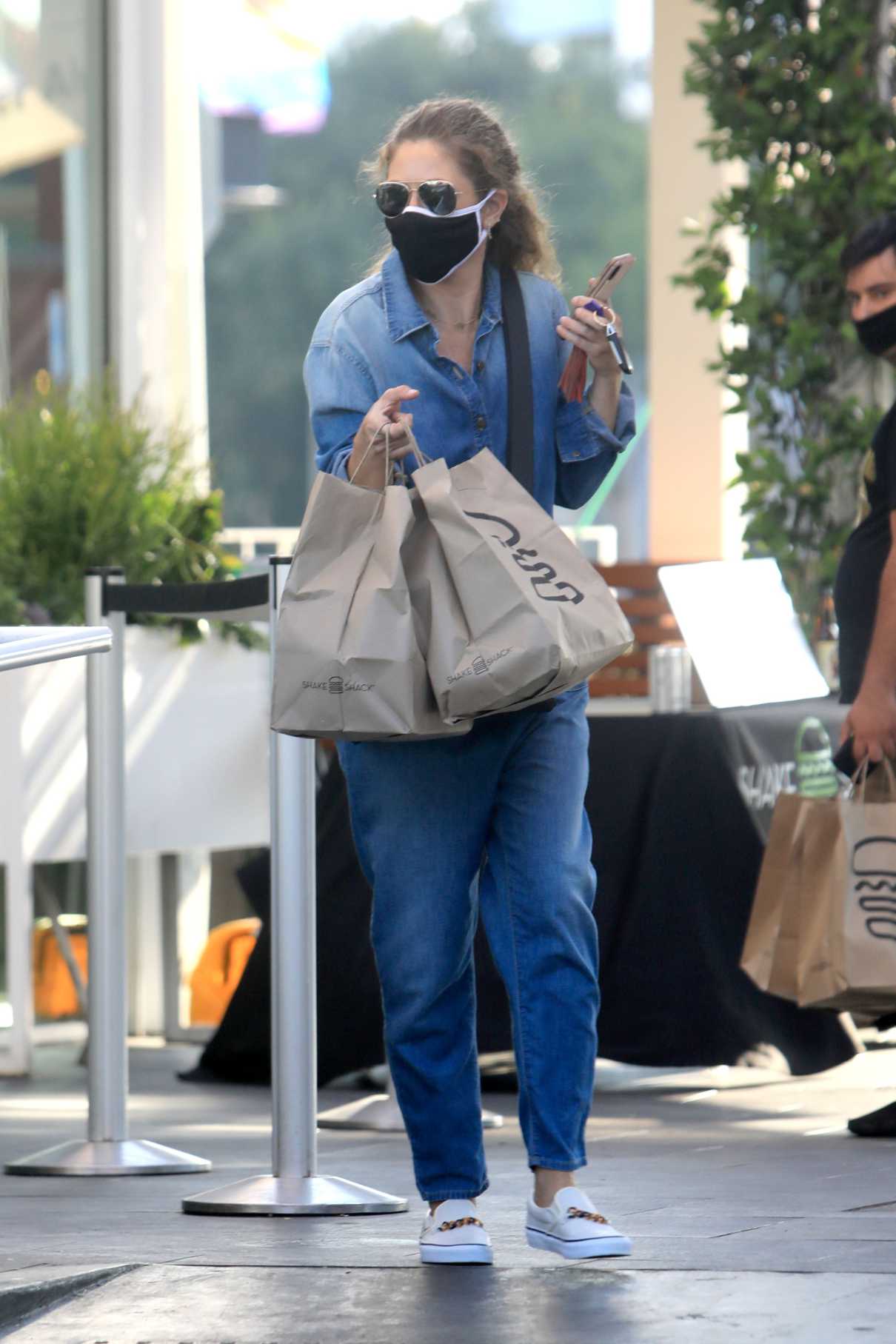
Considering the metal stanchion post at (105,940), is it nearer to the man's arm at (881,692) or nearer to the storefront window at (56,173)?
the man's arm at (881,692)

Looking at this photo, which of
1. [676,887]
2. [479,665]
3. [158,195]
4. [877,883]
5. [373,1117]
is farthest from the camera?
[158,195]

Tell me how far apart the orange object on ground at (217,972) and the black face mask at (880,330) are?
2.41 metres

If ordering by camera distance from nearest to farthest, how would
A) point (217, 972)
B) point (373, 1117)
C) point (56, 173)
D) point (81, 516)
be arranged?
1. point (373, 1117)
2. point (81, 516)
3. point (217, 972)
4. point (56, 173)

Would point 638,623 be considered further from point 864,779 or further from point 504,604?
point 504,604

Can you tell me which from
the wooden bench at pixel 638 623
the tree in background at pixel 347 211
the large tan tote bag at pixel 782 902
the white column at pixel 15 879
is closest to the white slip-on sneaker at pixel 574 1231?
the large tan tote bag at pixel 782 902

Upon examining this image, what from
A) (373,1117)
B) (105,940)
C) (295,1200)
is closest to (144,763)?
(373,1117)

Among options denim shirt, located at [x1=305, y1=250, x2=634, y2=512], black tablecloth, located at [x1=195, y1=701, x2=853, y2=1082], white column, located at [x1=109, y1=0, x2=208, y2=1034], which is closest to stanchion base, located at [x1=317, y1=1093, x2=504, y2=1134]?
black tablecloth, located at [x1=195, y1=701, x2=853, y2=1082]

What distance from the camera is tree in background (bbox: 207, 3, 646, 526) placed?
40688 mm

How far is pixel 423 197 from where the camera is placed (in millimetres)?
2898

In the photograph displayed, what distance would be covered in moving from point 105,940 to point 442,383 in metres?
1.36

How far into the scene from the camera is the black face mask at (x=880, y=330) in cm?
427

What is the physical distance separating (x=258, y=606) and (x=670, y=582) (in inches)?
55.5

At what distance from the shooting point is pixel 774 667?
16.2 feet

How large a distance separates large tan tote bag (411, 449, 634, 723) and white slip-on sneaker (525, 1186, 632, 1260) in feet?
2.01
